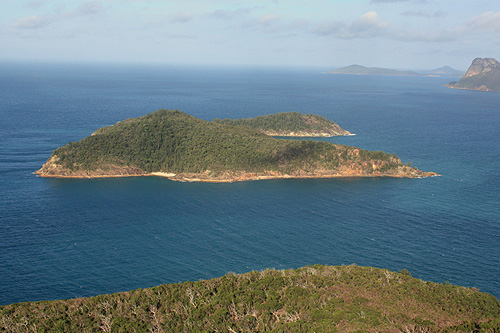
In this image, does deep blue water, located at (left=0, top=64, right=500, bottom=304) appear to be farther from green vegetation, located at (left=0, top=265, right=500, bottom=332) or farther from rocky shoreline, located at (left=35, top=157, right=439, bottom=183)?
green vegetation, located at (left=0, top=265, right=500, bottom=332)

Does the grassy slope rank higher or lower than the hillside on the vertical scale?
lower

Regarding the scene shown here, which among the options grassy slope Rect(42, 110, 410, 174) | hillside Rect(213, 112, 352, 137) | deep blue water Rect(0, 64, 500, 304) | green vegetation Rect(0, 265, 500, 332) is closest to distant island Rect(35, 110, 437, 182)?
grassy slope Rect(42, 110, 410, 174)

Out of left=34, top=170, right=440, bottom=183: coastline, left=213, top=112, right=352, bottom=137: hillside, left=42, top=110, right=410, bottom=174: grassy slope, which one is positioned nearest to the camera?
left=34, top=170, right=440, bottom=183: coastline

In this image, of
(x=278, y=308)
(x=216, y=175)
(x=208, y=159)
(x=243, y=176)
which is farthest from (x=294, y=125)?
(x=278, y=308)

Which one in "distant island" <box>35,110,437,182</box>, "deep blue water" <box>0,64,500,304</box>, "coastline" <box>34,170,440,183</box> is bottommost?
"deep blue water" <box>0,64,500,304</box>

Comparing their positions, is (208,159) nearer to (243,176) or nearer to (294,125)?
(243,176)

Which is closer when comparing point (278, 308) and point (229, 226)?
point (278, 308)
